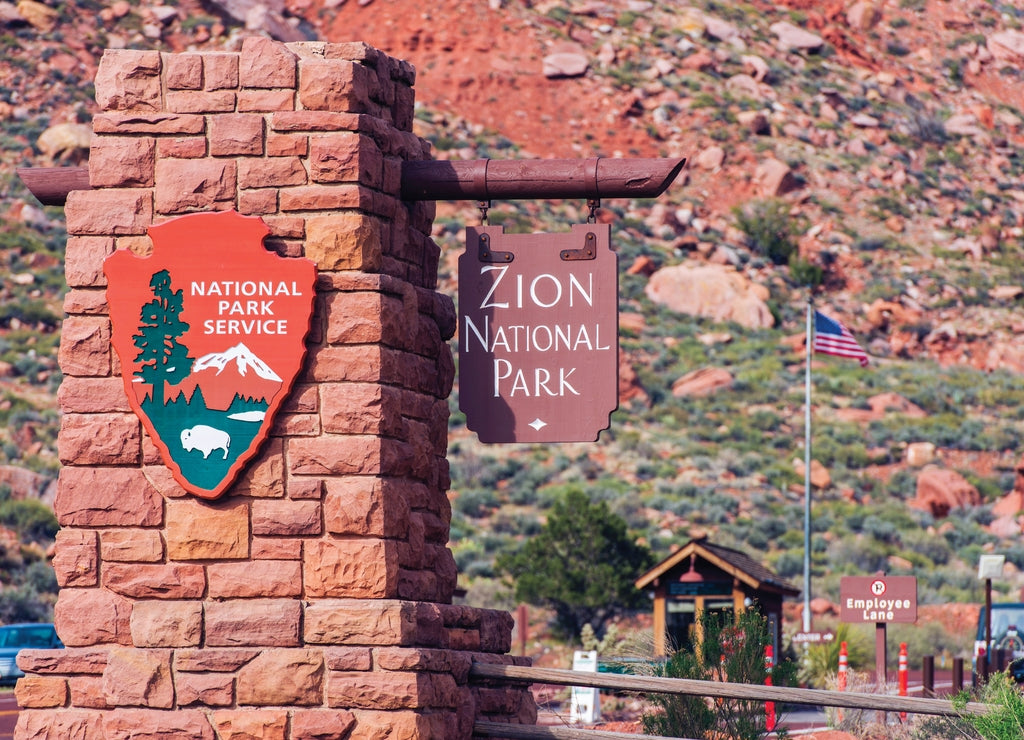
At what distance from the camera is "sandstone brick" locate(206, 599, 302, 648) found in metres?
7.91

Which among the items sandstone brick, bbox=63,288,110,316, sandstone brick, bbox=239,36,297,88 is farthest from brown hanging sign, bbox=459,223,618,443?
sandstone brick, bbox=63,288,110,316

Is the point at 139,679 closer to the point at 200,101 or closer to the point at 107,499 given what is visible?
the point at 107,499

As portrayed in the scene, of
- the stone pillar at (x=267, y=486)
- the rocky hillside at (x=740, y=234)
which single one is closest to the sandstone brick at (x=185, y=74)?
the stone pillar at (x=267, y=486)

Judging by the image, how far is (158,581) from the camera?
805 centimetres

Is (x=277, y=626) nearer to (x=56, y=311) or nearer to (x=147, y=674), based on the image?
(x=147, y=674)

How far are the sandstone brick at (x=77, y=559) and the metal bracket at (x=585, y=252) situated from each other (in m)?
3.17

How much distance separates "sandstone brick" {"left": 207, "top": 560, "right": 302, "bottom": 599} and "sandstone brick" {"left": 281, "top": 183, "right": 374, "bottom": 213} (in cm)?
198

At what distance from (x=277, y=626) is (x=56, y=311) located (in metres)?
38.9

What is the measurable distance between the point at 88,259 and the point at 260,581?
2.13m

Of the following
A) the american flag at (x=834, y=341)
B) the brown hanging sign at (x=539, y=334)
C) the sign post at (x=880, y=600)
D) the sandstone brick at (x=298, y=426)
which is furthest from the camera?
the american flag at (x=834, y=341)

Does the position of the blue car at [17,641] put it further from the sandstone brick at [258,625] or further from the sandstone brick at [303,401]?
the sandstone brick at [303,401]

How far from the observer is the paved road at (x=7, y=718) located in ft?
49.0

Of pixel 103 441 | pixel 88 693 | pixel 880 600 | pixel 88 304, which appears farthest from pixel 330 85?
pixel 880 600

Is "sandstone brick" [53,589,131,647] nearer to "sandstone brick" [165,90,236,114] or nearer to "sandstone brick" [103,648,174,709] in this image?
"sandstone brick" [103,648,174,709]
